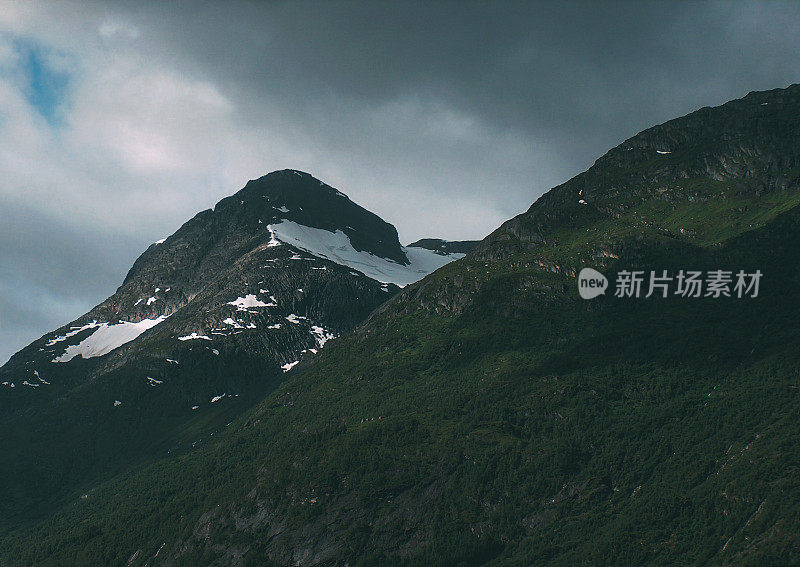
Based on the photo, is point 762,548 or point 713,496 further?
point 713,496

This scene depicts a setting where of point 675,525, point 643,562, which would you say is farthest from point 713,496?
point 643,562

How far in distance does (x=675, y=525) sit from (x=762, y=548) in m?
25.8

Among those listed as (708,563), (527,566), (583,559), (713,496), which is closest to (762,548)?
(708,563)

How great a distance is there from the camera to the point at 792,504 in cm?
18125

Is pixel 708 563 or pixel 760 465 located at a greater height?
pixel 760 465

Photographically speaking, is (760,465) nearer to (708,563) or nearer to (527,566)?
(708,563)

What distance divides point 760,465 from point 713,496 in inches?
545

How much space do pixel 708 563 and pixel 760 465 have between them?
32446 mm

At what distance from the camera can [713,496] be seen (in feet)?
646

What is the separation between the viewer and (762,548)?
172125 mm

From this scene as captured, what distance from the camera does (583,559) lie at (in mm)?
194000

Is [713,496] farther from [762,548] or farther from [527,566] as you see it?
[527,566]

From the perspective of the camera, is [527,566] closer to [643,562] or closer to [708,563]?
[643,562]

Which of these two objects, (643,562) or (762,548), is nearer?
(762,548)
